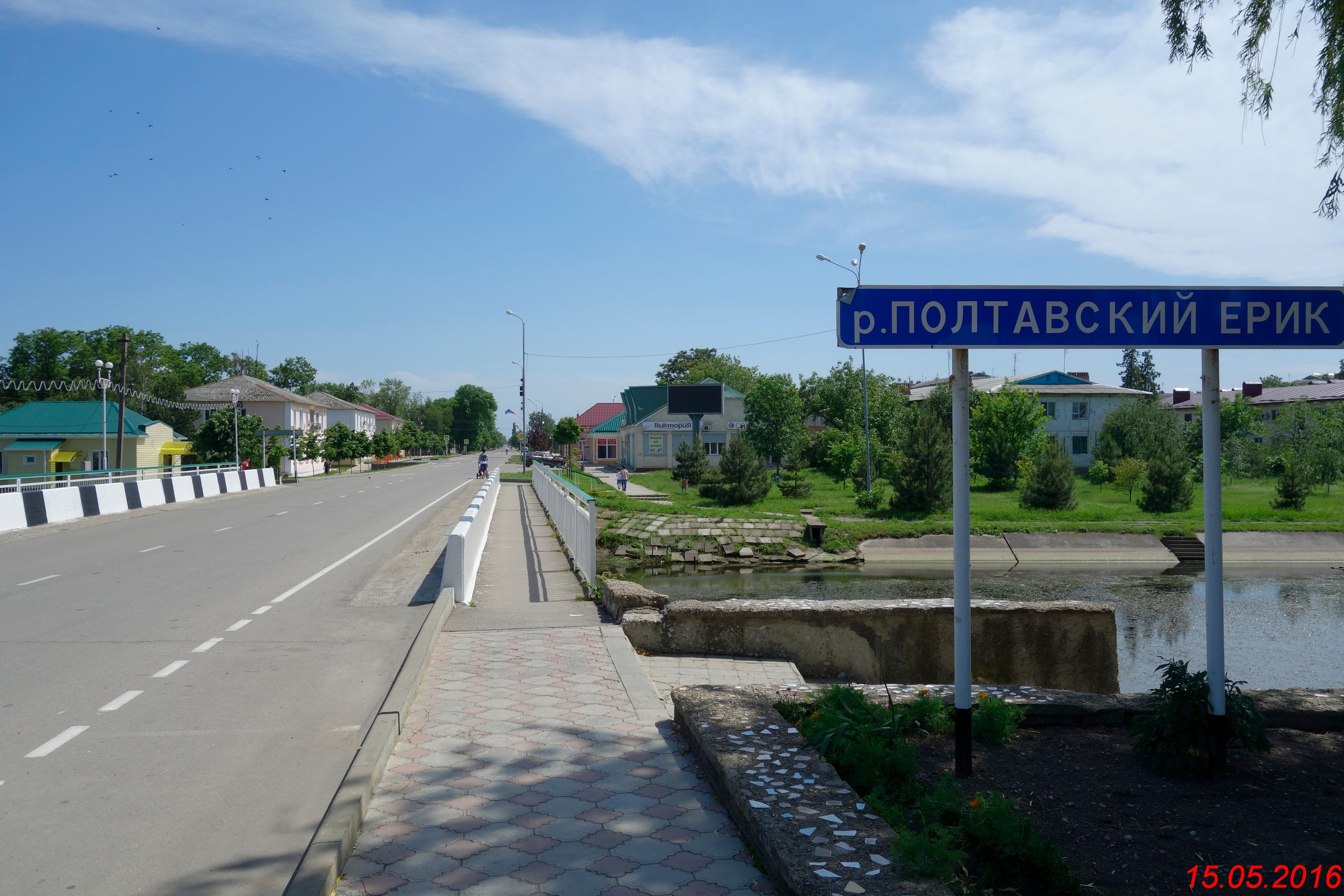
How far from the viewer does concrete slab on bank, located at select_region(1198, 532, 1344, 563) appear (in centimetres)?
2480

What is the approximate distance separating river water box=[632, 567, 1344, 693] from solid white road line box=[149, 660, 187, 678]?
22.3 feet

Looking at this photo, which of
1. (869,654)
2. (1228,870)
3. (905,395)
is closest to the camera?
(1228,870)

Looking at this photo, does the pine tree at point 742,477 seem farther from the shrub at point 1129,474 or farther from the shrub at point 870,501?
the shrub at point 1129,474

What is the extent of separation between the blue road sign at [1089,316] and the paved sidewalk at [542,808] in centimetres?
252

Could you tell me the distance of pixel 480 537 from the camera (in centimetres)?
1472

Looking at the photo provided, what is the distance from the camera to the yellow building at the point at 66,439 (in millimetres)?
57094

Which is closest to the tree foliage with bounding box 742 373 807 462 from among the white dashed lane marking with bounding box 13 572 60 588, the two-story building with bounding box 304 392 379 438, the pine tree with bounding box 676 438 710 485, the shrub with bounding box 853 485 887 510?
the pine tree with bounding box 676 438 710 485

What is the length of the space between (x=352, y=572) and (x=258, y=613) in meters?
3.75

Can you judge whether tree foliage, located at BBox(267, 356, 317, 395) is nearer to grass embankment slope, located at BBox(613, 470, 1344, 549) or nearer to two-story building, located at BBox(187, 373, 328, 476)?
two-story building, located at BBox(187, 373, 328, 476)

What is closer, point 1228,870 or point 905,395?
point 1228,870

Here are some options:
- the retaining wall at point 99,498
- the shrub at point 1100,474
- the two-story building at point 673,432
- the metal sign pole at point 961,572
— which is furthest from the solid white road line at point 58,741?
the two-story building at point 673,432

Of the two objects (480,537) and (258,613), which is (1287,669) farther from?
(258,613)

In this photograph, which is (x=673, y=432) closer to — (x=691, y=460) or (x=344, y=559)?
(x=691, y=460)

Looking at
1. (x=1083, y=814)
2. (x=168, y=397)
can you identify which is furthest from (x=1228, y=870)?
(x=168, y=397)
